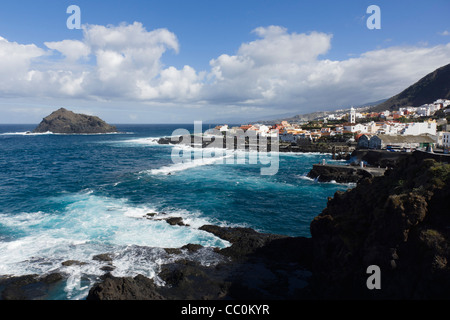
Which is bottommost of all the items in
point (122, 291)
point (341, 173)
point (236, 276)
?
point (236, 276)

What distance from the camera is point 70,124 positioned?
570 feet

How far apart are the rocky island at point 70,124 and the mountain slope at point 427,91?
202m

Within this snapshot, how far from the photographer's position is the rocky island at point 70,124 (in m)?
171

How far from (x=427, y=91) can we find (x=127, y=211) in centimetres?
20782

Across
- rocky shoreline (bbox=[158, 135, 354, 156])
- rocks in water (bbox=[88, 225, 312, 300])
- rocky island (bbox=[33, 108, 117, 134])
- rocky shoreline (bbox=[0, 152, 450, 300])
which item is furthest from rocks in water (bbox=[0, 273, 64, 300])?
rocky island (bbox=[33, 108, 117, 134])

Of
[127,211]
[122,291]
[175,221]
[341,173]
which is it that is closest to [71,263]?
[122,291]

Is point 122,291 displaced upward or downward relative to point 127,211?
downward

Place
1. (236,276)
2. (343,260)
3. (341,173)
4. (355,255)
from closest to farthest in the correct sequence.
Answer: (355,255) → (343,260) → (236,276) → (341,173)

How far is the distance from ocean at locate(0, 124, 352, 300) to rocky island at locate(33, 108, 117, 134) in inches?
5363

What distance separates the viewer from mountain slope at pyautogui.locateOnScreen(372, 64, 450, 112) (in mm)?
161250

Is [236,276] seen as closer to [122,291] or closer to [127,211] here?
[122,291]
